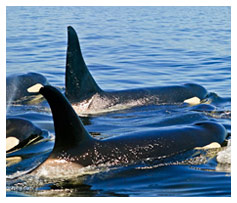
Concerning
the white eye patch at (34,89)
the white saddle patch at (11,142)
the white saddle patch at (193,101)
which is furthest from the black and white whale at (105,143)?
the white eye patch at (34,89)

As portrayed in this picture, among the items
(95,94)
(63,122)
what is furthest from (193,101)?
(63,122)

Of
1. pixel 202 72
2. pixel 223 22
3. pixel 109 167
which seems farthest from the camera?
pixel 223 22

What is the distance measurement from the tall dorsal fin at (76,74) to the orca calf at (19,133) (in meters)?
2.56

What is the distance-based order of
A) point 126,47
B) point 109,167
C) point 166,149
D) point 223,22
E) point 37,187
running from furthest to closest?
point 223,22 → point 126,47 → point 166,149 → point 109,167 → point 37,187

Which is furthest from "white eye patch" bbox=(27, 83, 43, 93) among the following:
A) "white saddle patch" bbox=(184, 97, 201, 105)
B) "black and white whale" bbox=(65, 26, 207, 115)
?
"white saddle patch" bbox=(184, 97, 201, 105)

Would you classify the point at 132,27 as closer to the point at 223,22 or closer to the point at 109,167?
the point at 223,22

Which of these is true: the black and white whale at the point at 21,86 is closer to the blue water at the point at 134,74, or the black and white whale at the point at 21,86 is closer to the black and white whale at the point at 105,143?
the blue water at the point at 134,74

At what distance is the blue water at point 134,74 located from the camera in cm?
647

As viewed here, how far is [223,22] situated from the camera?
106 feet

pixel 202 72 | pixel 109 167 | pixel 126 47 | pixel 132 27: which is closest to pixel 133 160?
pixel 109 167

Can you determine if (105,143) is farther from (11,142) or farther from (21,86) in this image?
(21,86)

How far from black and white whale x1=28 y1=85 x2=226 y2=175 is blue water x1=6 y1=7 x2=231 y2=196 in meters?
0.20

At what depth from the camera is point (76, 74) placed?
11273 millimetres

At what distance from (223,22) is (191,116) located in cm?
2275
